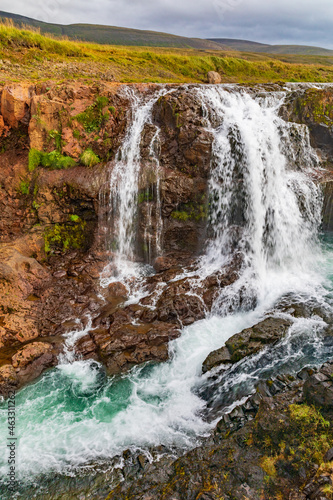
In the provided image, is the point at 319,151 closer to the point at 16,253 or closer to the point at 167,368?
the point at 167,368

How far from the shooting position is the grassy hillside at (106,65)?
1664cm

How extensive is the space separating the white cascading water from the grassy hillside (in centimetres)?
620

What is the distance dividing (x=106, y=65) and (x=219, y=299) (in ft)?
56.9

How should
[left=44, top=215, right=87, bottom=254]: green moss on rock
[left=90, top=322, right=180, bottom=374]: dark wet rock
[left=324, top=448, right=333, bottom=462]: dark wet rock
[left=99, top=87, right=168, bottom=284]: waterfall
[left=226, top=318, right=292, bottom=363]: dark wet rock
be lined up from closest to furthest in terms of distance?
[left=324, top=448, right=333, bottom=462]: dark wet rock
[left=226, top=318, right=292, bottom=363]: dark wet rock
[left=90, top=322, right=180, bottom=374]: dark wet rock
[left=44, top=215, right=87, bottom=254]: green moss on rock
[left=99, top=87, right=168, bottom=284]: waterfall

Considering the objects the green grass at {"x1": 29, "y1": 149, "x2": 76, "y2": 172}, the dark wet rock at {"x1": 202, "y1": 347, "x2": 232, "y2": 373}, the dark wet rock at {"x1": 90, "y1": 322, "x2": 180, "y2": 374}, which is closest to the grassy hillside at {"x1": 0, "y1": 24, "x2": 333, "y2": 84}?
the green grass at {"x1": 29, "y1": 149, "x2": 76, "y2": 172}

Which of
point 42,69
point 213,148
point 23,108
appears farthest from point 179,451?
point 42,69

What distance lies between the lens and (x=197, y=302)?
1082 centimetres

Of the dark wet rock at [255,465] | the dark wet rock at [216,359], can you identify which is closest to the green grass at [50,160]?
the dark wet rock at [216,359]

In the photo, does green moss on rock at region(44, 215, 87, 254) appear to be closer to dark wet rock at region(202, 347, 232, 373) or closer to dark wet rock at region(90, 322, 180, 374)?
dark wet rock at region(90, 322, 180, 374)

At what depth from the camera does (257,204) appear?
1308cm

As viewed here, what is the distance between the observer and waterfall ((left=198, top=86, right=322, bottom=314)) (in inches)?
508

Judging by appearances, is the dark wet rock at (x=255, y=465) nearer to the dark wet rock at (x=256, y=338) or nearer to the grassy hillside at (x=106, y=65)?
the dark wet rock at (x=256, y=338)

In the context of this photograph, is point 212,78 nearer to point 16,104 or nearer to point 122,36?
point 16,104

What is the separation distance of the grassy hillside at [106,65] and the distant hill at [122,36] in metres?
34.9
